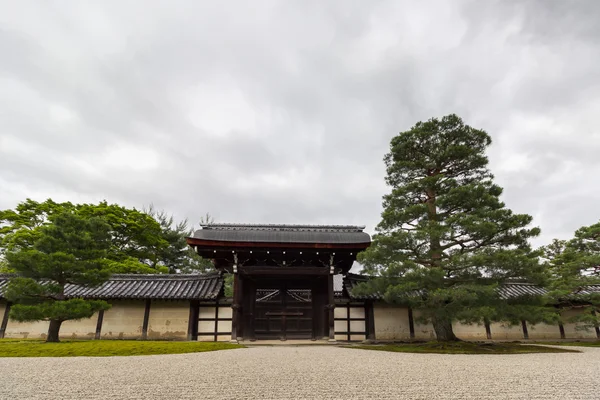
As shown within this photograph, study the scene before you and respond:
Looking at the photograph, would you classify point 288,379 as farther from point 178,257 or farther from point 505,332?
point 178,257

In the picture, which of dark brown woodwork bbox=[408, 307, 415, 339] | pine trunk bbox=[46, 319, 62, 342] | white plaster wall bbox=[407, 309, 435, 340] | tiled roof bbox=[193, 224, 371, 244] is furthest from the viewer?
white plaster wall bbox=[407, 309, 435, 340]

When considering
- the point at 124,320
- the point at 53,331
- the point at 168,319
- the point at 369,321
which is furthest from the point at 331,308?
the point at 53,331

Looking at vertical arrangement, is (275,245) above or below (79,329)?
above

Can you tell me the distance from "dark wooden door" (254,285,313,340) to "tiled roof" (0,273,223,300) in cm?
210

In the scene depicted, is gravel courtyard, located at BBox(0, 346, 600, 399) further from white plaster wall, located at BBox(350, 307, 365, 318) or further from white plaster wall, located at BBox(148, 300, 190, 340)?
white plaster wall, located at BBox(350, 307, 365, 318)

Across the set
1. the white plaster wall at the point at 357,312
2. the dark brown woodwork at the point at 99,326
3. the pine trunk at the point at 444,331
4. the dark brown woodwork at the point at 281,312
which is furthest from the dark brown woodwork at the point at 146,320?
the pine trunk at the point at 444,331

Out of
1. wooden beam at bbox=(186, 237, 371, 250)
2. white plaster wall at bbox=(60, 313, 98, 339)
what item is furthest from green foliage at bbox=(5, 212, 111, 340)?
white plaster wall at bbox=(60, 313, 98, 339)

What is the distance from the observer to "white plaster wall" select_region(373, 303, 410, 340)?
1303cm

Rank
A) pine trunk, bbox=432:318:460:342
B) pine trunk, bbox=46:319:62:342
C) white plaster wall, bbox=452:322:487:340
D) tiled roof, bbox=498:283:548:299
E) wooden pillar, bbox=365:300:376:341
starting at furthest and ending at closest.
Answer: tiled roof, bbox=498:283:548:299 → white plaster wall, bbox=452:322:487:340 → wooden pillar, bbox=365:300:376:341 → pine trunk, bbox=432:318:460:342 → pine trunk, bbox=46:319:62:342

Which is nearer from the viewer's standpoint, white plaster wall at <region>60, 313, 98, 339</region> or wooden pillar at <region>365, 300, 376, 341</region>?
white plaster wall at <region>60, 313, 98, 339</region>

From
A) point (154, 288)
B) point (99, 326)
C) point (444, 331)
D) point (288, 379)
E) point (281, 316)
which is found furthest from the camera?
point (154, 288)

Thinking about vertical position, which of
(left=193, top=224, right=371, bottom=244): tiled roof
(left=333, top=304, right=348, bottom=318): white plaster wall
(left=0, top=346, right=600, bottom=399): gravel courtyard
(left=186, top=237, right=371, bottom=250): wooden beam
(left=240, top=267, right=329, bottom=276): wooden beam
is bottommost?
(left=0, top=346, right=600, bottom=399): gravel courtyard

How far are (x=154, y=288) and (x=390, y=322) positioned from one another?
9.94 metres

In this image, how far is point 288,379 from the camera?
4688 mm
